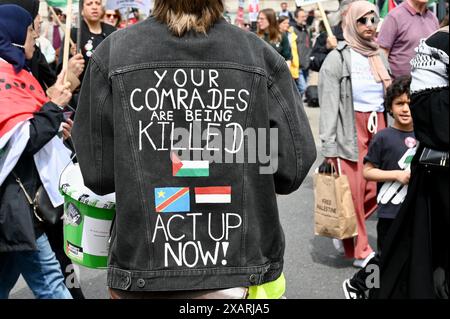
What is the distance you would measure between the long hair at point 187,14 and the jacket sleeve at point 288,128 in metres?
0.29

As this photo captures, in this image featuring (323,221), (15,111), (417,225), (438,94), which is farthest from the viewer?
(323,221)

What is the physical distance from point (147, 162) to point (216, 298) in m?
0.50

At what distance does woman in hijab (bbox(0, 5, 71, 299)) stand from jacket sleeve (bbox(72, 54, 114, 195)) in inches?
44.9

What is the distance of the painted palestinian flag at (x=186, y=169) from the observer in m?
2.35

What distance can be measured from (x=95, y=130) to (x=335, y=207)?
3195 millimetres

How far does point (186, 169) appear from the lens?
236cm

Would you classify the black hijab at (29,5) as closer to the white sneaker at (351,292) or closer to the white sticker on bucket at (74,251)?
the white sticker on bucket at (74,251)

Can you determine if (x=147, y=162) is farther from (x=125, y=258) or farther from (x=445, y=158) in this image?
(x=445, y=158)

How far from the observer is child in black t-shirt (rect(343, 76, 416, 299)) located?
4531mm

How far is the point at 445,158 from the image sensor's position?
2686 mm

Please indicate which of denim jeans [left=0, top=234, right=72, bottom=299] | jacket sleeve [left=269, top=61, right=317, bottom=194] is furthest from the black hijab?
jacket sleeve [left=269, top=61, right=317, bottom=194]

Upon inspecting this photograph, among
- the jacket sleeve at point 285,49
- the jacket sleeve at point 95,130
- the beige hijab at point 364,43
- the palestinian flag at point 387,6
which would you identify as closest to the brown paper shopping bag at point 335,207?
the beige hijab at point 364,43

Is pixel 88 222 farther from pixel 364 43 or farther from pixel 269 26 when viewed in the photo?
pixel 269 26
